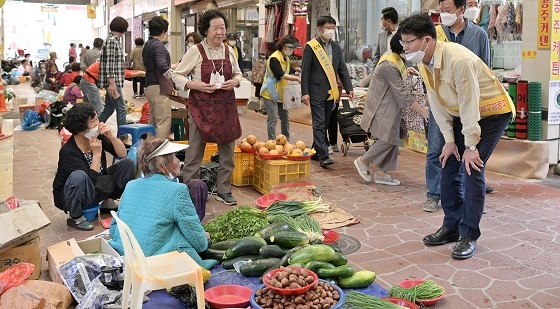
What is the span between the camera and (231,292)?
3.99 metres

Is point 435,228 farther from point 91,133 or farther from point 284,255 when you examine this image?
point 91,133

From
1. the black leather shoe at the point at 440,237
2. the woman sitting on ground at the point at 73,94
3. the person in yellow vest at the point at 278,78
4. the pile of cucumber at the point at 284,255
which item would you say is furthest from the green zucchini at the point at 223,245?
the woman sitting on ground at the point at 73,94

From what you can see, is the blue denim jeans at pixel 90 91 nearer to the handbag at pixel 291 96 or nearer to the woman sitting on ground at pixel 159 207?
the handbag at pixel 291 96

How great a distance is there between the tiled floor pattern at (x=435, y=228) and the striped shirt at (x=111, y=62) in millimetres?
1535

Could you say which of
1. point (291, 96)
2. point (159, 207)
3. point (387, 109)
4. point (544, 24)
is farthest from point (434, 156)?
point (291, 96)

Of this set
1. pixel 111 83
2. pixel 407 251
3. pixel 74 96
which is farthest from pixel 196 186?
pixel 74 96

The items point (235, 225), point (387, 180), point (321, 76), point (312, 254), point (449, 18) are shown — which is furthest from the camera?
point (321, 76)

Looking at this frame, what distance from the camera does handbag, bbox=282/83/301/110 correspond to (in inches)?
362

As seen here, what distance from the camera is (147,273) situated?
3.30 m

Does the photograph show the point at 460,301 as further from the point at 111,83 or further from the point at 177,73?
the point at 111,83

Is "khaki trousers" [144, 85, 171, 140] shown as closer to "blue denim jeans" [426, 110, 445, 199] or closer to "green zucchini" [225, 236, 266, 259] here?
"blue denim jeans" [426, 110, 445, 199]

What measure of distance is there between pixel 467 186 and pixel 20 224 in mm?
3263

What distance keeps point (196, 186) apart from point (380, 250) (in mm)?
1630

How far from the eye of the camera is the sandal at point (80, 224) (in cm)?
566
